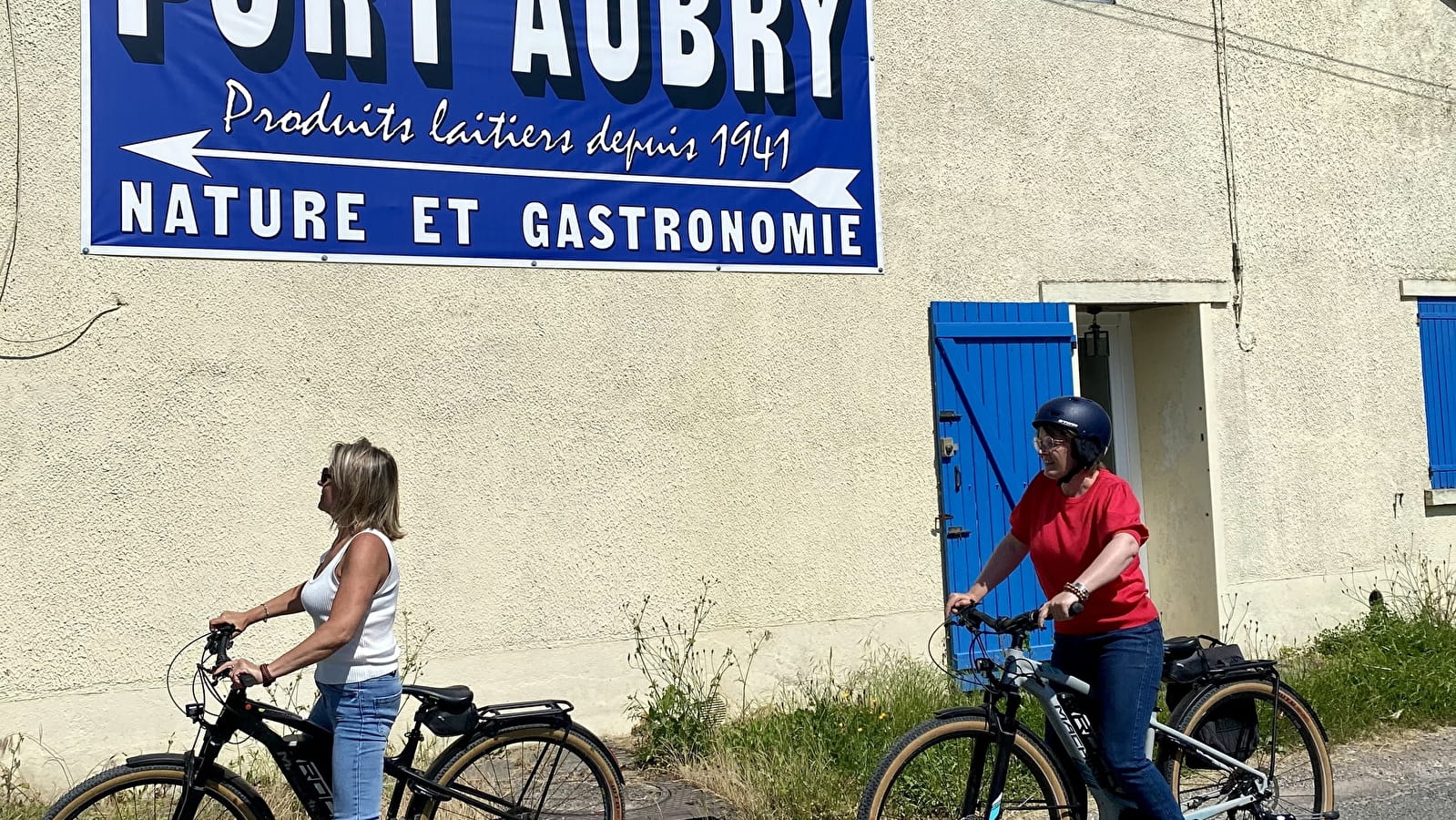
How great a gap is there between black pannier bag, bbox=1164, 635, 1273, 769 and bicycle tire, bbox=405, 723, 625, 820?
1.90 m

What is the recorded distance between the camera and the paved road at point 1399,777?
548 cm

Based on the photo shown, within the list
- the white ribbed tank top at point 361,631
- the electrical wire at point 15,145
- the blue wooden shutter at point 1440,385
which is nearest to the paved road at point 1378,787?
the white ribbed tank top at point 361,631

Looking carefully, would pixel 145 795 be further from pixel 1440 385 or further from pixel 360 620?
pixel 1440 385

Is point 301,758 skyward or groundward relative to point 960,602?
groundward

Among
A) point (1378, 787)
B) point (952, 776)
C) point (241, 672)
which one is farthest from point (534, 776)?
point (1378, 787)

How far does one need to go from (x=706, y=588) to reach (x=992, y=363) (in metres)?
2.01

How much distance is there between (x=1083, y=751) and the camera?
4254 mm

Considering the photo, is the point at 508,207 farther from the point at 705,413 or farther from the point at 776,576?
the point at 776,576

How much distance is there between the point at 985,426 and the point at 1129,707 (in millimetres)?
3306

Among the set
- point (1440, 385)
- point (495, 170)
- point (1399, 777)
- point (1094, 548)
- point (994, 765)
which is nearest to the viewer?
point (994, 765)

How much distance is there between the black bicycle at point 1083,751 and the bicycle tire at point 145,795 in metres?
1.79

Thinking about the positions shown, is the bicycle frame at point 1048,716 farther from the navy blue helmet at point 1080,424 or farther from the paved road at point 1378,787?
the paved road at point 1378,787

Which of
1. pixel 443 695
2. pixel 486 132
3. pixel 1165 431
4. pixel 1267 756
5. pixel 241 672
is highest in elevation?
pixel 486 132

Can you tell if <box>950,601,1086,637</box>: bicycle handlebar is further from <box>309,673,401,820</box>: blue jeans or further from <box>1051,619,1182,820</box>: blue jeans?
<box>309,673,401,820</box>: blue jeans
